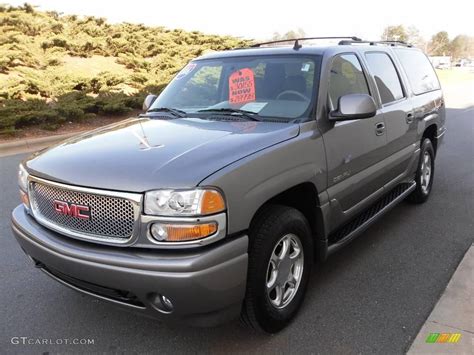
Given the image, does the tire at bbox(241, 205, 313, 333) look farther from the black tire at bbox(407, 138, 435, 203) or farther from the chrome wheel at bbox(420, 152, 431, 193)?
the chrome wheel at bbox(420, 152, 431, 193)

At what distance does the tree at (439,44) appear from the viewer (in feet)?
280

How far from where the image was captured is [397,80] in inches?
179

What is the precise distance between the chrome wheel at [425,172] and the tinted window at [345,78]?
1.78 meters

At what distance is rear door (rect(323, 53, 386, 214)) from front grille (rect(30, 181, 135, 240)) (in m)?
1.51

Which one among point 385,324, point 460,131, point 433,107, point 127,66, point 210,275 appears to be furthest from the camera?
point 127,66

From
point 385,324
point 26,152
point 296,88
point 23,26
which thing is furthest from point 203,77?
point 23,26

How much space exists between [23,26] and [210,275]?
1951cm

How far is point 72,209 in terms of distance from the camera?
256cm

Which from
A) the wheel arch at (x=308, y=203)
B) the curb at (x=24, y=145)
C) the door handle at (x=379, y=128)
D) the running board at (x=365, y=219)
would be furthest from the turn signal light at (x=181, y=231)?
the curb at (x=24, y=145)

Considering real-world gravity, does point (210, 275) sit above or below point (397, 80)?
below

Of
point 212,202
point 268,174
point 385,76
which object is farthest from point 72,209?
point 385,76

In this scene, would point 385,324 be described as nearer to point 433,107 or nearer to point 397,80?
point 397,80

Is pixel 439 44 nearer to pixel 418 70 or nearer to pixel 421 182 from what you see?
pixel 418 70

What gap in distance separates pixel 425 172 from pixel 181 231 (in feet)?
13.0
